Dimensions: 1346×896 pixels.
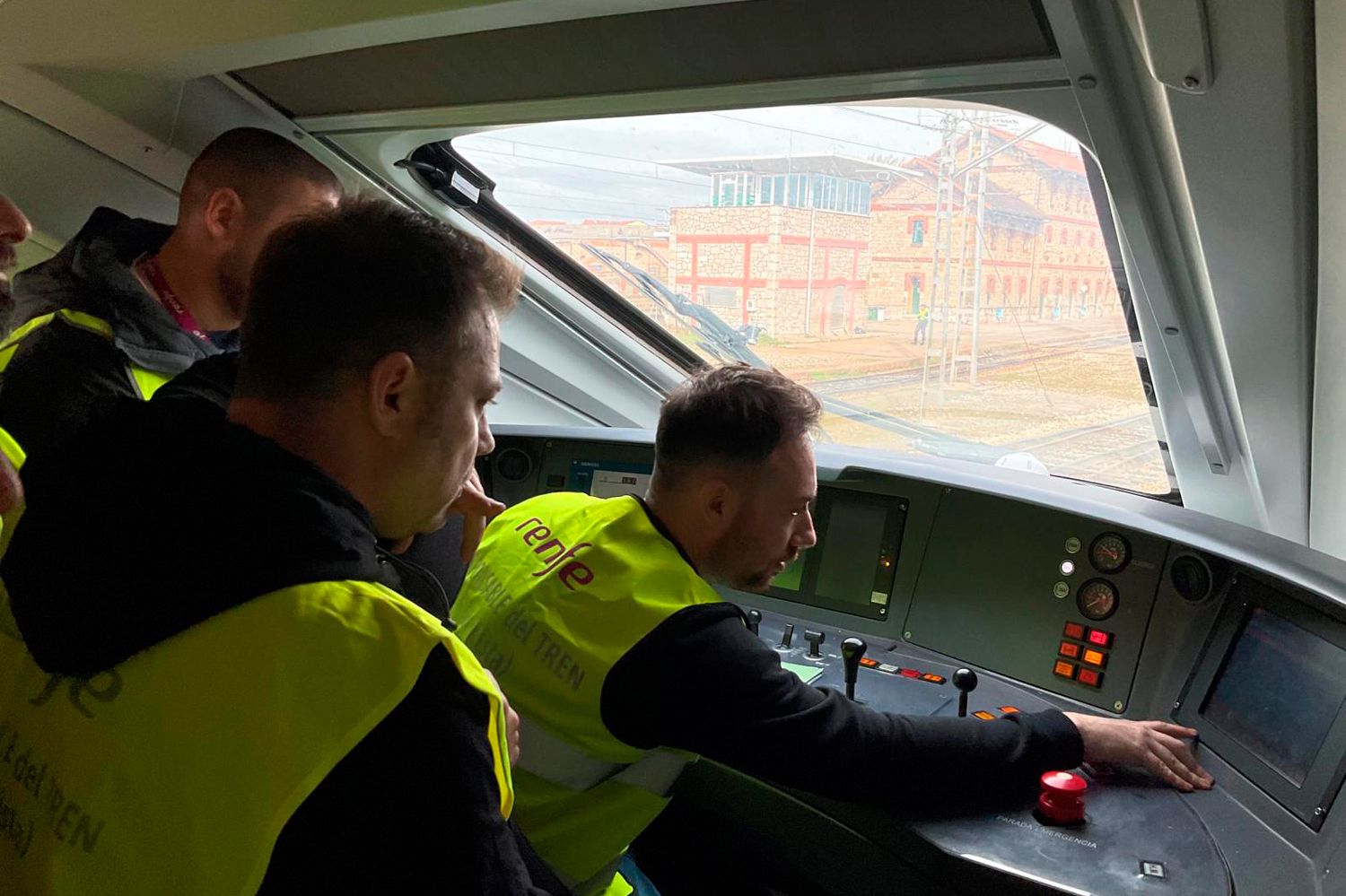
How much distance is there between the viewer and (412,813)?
0.72 metres

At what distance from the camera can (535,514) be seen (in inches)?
66.2

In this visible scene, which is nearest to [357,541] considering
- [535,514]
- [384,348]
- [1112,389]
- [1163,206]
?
[384,348]

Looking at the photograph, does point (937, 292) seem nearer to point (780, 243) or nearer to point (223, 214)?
point (780, 243)

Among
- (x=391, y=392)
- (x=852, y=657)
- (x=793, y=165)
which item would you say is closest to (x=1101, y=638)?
(x=852, y=657)

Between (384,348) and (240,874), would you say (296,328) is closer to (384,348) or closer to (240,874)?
(384,348)

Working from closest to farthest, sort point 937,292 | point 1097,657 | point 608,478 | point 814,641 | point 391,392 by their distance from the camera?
point 391,392, point 1097,657, point 814,641, point 937,292, point 608,478

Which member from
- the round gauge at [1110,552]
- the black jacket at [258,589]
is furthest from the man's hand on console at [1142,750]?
the black jacket at [258,589]

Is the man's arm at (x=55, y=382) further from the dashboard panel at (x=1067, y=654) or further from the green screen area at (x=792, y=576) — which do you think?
the green screen area at (x=792, y=576)

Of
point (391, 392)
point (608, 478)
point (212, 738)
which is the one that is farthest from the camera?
point (608, 478)

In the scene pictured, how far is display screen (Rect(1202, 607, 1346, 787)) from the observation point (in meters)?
1.39

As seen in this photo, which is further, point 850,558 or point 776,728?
point 850,558

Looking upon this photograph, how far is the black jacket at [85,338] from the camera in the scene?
1.75m

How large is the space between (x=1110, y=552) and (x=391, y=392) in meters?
1.48

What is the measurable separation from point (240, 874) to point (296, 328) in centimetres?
43
